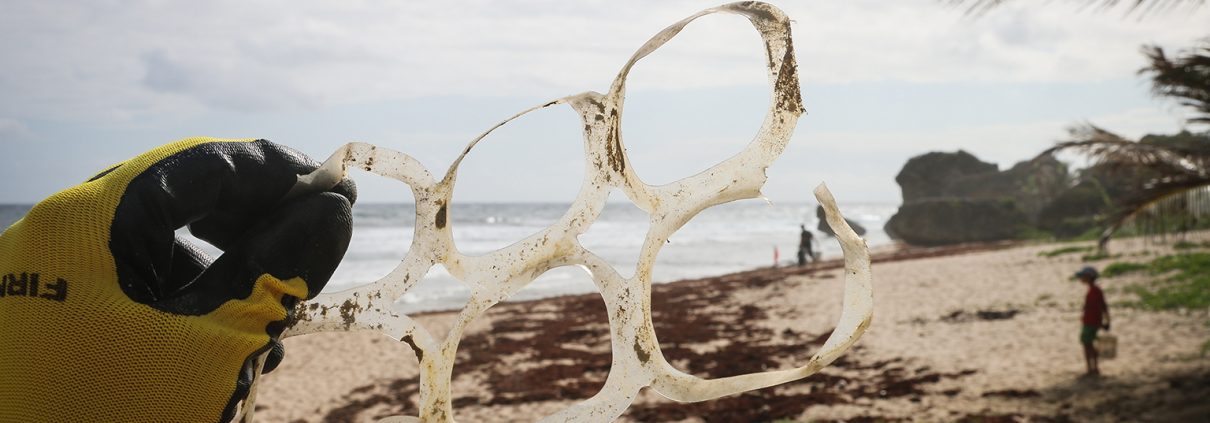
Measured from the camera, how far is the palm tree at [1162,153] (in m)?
6.51

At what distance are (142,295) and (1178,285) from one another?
44.9 feet

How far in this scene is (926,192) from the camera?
143 feet

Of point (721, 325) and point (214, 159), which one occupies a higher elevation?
point (214, 159)

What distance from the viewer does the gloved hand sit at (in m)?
1.43

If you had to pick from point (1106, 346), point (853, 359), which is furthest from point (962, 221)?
point (1106, 346)

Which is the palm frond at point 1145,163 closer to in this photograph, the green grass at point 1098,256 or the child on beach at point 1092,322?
the child on beach at point 1092,322

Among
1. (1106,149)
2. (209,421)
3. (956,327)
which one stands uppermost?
(1106,149)

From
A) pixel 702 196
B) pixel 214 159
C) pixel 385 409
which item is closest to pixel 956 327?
pixel 385 409

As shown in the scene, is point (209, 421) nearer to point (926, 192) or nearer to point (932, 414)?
point (932, 414)

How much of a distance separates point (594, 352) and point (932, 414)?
19.5 feet

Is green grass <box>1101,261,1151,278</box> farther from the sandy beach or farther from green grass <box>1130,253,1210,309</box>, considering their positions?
the sandy beach

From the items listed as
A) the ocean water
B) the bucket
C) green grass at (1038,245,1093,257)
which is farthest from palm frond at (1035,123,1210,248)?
green grass at (1038,245,1093,257)

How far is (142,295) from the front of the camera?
148cm

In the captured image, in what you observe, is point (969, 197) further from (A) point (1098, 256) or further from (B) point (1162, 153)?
(B) point (1162, 153)
